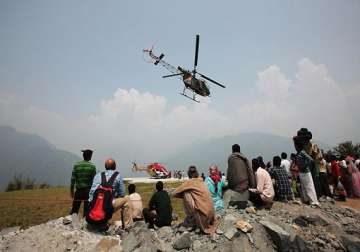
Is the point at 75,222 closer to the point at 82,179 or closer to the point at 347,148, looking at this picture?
the point at 82,179

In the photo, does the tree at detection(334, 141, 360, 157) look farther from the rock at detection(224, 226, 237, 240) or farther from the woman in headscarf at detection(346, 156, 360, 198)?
the rock at detection(224, 226, 237, 240)

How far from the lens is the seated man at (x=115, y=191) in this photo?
7176mm

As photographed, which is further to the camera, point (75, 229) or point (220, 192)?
point (220, 192)

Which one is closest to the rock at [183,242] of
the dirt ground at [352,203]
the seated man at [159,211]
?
the seated man at [159,211]

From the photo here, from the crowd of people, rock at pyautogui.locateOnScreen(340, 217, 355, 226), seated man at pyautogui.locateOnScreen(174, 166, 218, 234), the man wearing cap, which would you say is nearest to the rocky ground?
seated man at pyautogui.locateOnScreen(174, 166, 218, 234)

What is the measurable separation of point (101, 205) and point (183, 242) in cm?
243

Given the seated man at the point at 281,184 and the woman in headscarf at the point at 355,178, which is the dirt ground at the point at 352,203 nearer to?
the woman in headscarf at the point at 355,178

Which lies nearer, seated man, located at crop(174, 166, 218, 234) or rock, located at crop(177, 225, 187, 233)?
seated man, located at crop(174, 166, 218, 234)

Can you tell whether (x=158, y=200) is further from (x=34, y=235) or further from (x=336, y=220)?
(x=336, y=220)

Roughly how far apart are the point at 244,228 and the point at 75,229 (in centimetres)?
473

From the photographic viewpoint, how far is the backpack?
270 inches

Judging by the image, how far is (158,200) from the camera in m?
7.71

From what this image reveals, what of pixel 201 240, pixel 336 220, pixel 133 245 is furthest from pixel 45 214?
pixel 336 220

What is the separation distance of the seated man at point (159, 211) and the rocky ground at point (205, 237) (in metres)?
0.39
